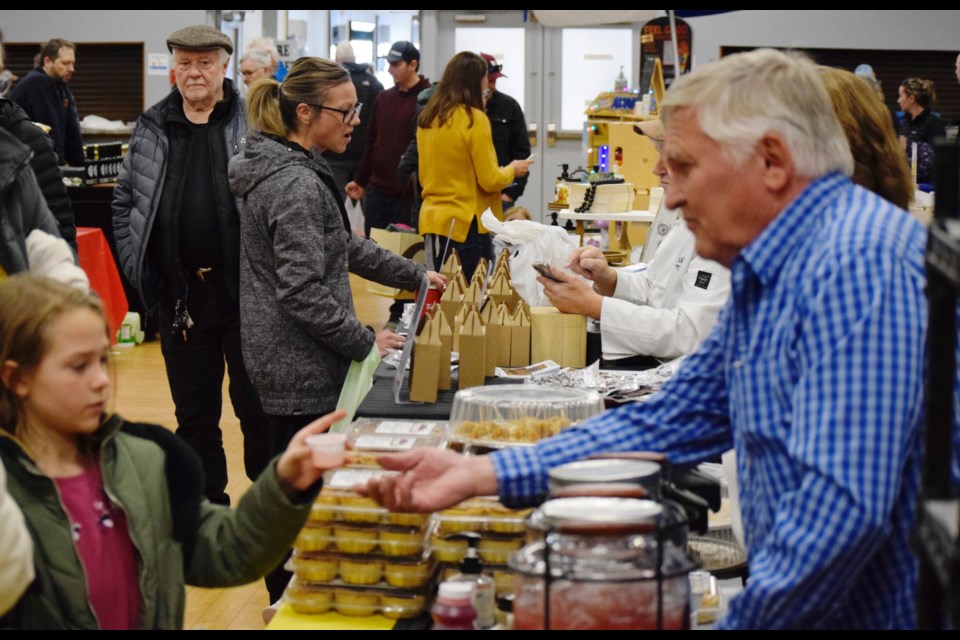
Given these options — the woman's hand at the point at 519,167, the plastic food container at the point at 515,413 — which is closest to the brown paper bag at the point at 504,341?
the plastic food container at the point at 515,413

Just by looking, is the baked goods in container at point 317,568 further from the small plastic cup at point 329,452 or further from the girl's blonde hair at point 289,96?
the girl's blonde hair at point 289,96

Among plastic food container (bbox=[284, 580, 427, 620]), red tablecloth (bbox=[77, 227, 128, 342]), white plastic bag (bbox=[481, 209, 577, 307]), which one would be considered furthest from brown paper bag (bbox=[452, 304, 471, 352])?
red tablecloth (bbox=[77, 227, 128, 342])

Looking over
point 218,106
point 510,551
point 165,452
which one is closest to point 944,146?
point 510,551

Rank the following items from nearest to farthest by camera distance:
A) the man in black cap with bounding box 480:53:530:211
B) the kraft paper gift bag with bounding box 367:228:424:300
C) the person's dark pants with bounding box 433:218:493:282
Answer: the kraft paper gift bag with bounding box 367:228:424:300 < the person's dark pants with bounding box 433:218:493:282 < the man in black cap with bounding box 480:53:530:211

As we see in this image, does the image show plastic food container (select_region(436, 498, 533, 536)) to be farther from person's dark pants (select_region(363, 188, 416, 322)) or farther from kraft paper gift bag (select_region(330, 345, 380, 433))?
person's dark pants (select_region(363, 188, 416, 322))

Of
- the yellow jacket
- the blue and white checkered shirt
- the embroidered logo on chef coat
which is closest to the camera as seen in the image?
the blue and white checkered shirt

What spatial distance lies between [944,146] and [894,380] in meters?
0.31

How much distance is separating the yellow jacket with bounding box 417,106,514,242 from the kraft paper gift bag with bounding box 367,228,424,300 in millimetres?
226

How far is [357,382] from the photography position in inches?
141

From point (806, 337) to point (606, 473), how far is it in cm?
36

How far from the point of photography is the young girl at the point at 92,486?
1802 millimetres

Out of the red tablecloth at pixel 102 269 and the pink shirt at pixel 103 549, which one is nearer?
the pink shirt at pixel 103 549

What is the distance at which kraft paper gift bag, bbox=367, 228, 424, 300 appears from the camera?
6.43 m

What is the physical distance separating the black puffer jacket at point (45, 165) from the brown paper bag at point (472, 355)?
1.21 m
